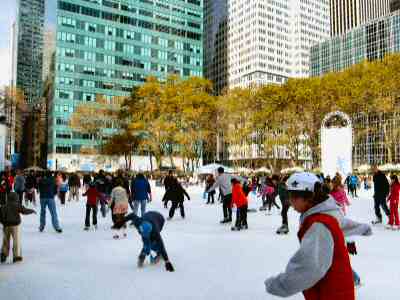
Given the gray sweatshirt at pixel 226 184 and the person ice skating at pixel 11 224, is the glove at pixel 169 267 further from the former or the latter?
the gray sweatshirt at pixel 226 184

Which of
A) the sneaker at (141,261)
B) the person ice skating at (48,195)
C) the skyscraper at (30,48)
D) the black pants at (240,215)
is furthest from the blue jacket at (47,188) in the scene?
A: the skyscraper at (30,48)

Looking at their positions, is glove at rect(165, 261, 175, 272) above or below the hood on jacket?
below

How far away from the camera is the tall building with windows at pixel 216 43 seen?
409ft

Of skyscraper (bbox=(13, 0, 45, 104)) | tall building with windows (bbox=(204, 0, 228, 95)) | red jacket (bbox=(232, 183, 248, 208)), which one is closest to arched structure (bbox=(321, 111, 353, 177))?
red jacket (bbox=(232, 183, 248, 208))

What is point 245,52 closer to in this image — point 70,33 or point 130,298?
point 70,33

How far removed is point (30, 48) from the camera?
132000mm

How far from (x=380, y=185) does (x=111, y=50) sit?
76487 millimetres

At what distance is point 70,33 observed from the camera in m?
75.1

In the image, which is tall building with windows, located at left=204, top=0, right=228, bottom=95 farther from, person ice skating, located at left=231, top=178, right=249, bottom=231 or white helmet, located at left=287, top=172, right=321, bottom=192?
white helmet, located at left=287, top=172, right=321, bottom=192

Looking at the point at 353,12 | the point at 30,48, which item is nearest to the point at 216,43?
the point at 353,12

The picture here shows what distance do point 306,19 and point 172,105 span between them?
102804mm

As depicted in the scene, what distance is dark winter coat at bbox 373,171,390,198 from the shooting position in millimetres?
10852

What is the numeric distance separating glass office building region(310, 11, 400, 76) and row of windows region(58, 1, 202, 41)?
3849 centimetres

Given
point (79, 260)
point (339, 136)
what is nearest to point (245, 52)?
point (339, 136)
